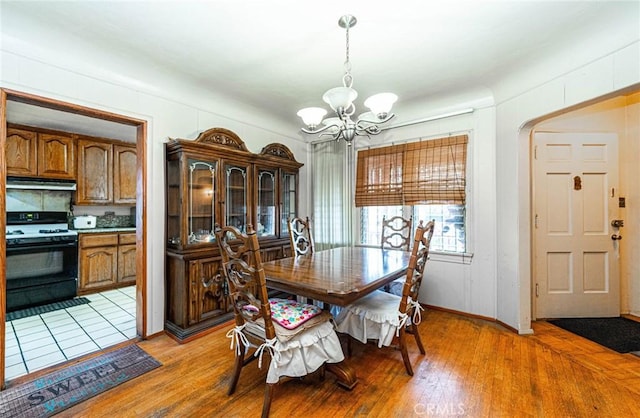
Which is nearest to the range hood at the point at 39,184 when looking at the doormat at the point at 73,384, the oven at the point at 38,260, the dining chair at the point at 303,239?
the oven at the point at 38,260

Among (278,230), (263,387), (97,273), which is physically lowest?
(263,387)

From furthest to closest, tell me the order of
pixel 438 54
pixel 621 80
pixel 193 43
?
pixel 438 54 → pixel 193 43 → pixel 621 80

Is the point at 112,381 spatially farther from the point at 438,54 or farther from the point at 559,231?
the point at 559,231

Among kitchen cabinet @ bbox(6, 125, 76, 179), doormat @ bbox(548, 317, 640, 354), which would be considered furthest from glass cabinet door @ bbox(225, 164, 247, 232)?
doormat @ bbox(548, 317, 640, 354)

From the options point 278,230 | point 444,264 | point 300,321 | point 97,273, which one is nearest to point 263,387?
point 300,321

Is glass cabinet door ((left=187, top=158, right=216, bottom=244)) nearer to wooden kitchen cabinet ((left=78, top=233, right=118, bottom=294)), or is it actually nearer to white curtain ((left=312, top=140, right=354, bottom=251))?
white curtain ((left=312, top=140, right=354, bottom=251))

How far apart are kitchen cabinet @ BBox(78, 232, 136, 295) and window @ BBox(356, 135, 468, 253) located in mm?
3639

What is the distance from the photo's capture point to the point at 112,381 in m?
1.95

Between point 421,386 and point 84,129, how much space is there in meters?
4.98

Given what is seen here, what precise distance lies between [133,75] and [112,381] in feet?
8.18

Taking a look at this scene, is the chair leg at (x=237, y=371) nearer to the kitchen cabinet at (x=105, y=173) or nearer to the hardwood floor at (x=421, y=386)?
the hardwood floor at (x=421, y=386)

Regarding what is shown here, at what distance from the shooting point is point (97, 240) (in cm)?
400

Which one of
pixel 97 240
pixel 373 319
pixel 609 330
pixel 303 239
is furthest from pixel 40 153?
pixel 609 330

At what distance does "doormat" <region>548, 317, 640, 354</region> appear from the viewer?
7.97 feet
